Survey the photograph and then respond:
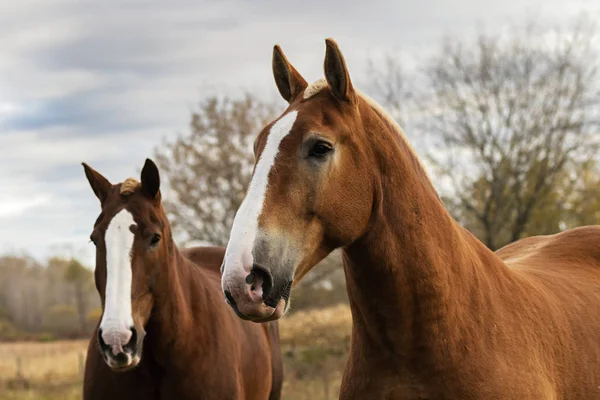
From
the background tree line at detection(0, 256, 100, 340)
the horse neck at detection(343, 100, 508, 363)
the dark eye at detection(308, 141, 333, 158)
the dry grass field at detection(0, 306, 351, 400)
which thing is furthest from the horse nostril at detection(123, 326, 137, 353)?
the background tree line at detection(0, 256, 100, 340)

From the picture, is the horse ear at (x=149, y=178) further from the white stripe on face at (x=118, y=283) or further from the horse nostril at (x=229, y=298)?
the horse nostril at (x=229, y=298)

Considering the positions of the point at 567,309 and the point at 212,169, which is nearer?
the point at 567,309

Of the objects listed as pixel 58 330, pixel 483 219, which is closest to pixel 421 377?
pixel 483 219

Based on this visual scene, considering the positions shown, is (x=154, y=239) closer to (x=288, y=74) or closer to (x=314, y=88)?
(x=288, y=74)

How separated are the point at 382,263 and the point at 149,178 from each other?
3.14 m

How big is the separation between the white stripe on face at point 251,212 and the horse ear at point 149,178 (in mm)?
2949

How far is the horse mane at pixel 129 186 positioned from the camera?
5602mm

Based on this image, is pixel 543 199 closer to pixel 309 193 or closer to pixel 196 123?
pixel 196 123

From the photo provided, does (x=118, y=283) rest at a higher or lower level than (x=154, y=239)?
lower

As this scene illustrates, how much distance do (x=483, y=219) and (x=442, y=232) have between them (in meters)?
21.4

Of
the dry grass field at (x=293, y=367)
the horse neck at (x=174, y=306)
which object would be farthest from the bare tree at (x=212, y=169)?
the horse neck at (x=174, y=306)

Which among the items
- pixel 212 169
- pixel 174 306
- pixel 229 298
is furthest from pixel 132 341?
pixel 212 169

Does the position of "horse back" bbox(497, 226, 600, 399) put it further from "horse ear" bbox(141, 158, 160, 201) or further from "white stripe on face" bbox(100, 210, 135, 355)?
"horse ear" bbox(141, 158, 160, 201)

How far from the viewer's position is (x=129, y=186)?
566 cm
